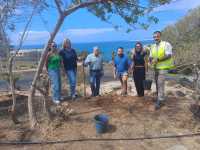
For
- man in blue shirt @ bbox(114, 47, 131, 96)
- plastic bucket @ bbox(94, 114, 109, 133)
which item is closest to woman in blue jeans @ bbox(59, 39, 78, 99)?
man in blue shirt @ bbox(114, 47, 131, 96)

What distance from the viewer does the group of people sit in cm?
993

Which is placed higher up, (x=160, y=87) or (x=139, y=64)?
(x=139, y=64)

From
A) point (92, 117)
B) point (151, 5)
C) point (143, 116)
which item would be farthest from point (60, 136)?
point (151, 5)

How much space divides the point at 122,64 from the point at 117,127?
285 cm

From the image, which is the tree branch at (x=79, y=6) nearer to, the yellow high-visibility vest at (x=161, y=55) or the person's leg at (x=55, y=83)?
the yellow high-visibility vest at (x=161, y=55)

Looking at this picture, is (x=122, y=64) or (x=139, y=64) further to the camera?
(x=122, y=64)

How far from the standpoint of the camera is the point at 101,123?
8758 millimetres

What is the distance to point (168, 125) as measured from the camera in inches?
369

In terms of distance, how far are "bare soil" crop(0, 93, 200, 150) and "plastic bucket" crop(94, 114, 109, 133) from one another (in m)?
0.11

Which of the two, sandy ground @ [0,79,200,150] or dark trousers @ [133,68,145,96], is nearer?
sandy ground @ [0,79,200,150]

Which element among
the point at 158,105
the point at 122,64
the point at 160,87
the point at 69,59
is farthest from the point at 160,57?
the point at 69,59

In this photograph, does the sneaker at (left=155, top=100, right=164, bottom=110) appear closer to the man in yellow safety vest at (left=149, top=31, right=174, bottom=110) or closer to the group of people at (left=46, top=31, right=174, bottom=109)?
the group of people at (left=46, top=31, right=174, bottom=109)

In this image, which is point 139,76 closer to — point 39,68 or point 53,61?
point 53,61

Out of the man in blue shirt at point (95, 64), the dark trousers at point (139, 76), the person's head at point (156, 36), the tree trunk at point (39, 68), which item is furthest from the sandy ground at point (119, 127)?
the person's head at point (156, 36)
